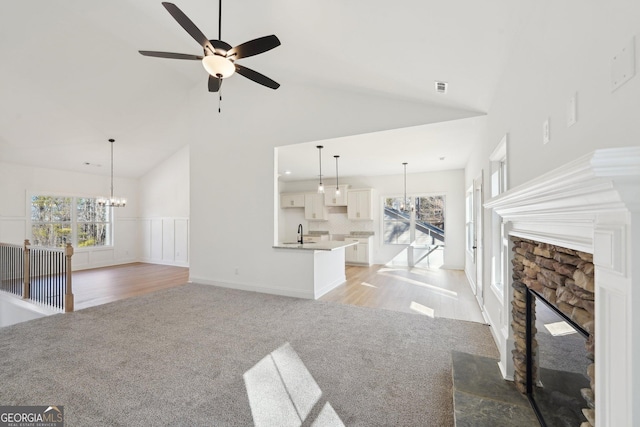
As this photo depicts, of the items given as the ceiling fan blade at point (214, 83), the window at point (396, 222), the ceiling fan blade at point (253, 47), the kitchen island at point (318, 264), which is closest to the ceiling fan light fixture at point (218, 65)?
the ceiling fan blade at point (253, 47)

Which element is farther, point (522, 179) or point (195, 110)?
point (195, 110)

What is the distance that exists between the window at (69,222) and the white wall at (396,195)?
534 centimetres

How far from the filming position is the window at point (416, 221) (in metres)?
7.44

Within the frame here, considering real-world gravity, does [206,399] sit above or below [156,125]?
below

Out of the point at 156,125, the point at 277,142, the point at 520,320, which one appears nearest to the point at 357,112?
the point at 277,142

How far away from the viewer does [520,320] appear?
1.91m

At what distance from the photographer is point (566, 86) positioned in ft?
4.40

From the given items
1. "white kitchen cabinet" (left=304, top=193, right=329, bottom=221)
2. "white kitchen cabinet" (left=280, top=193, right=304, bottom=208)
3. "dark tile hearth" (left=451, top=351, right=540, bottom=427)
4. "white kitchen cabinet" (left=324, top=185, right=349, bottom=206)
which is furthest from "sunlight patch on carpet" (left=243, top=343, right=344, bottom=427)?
"white kitchen cabinet" (left=280, top=193, right=304, bottom=208)

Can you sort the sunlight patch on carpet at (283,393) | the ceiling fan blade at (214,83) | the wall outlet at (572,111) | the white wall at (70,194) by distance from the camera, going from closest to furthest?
the wall outlet at (572,111) → the sunlight patch on carpet at (283,393) → the ceiling fan blade at (214,83) → the white wall at (70,194)

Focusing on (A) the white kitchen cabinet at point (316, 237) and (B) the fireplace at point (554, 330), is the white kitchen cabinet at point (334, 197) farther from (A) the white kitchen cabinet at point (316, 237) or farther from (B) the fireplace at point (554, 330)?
(B) the fireplace at point (554, 330)

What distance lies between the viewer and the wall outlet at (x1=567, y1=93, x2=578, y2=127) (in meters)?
1.24

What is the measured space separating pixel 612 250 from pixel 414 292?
14.4 ft

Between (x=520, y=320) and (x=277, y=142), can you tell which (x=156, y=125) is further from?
(x=520, y=320)

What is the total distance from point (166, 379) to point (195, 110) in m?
5.02
